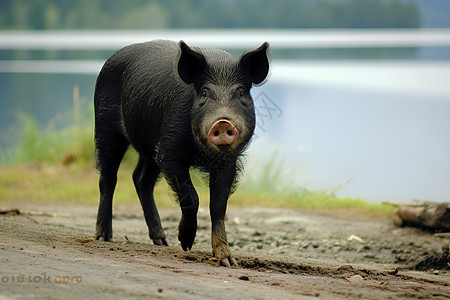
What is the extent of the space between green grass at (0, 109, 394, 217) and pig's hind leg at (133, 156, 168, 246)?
2177 millimetres

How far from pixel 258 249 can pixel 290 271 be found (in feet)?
6.18

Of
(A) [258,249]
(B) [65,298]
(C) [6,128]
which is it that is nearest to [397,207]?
(A) [258,249]

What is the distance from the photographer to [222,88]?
439cm

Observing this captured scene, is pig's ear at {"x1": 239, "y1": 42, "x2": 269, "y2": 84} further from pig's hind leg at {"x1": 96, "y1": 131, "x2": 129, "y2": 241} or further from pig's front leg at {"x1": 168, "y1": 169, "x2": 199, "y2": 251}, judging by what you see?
pig's hind leg at {"x1": 96, "y1": 131, "x2": 129, "y2": 241}

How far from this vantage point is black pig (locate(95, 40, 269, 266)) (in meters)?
4.33

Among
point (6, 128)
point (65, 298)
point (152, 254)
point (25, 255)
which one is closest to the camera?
point (65, 298)

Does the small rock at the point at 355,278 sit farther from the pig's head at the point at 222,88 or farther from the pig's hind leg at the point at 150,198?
Answer: the pig's hind leg at the point at 150,198

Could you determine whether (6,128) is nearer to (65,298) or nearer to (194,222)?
(194,222)

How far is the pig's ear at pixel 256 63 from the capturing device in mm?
4520

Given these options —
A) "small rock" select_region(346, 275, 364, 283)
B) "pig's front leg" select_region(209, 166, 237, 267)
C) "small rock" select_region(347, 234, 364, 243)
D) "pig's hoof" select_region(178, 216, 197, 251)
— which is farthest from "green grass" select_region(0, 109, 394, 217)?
"small rock" select_region(346, 275, 364, 283)

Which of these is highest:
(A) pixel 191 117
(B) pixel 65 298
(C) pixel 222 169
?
(A) pixel 191 117

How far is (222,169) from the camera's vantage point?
15.5ft

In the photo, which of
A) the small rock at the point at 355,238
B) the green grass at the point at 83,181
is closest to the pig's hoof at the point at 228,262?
the small rock at the point at 355,238

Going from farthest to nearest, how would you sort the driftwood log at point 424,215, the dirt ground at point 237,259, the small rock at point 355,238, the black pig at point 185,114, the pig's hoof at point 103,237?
the small rock at point 355,238
the driftwood log at point 424,215
the pig's hoof at point 103,237
the black pig at point 185,114
the dirt ground at point 237,259
